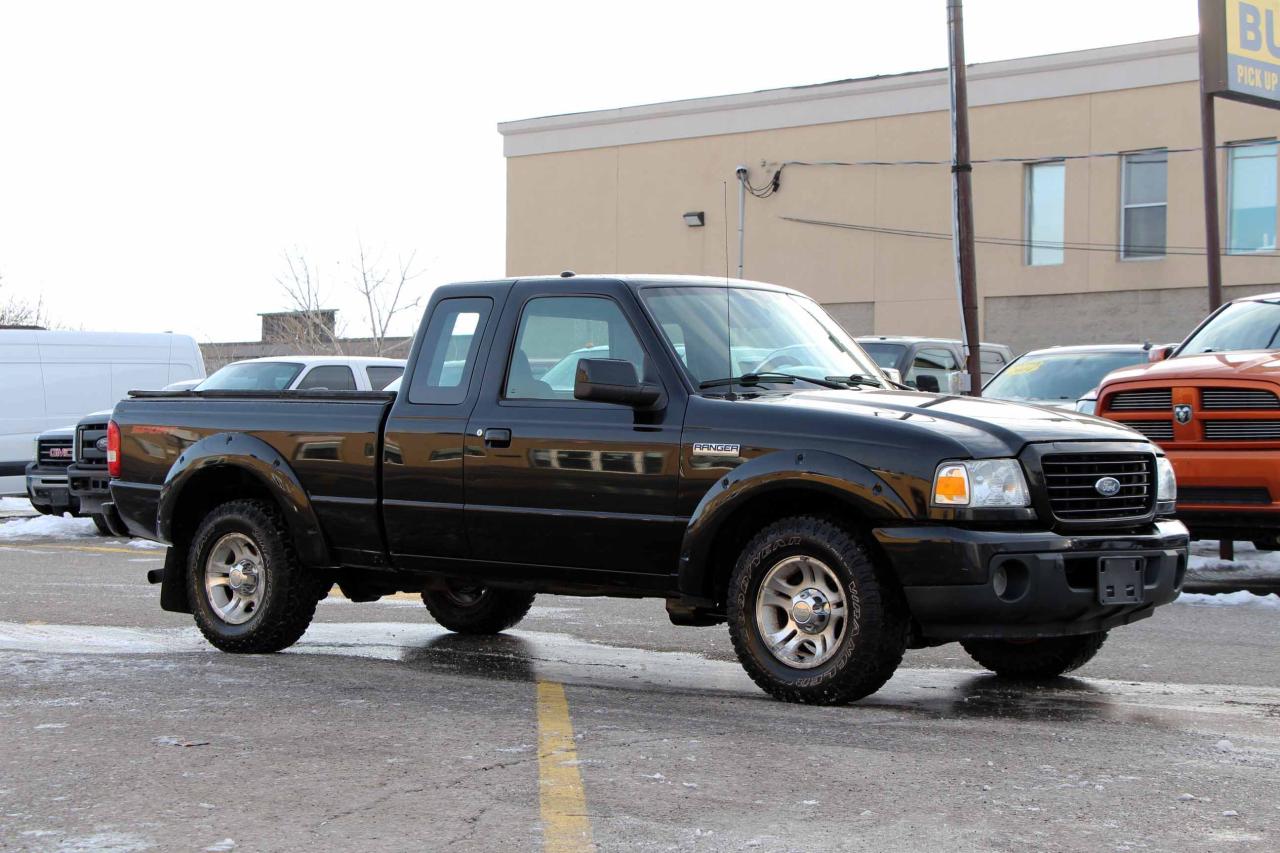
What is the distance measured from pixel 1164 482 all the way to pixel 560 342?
2.85 m

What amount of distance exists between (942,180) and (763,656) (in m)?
29.6

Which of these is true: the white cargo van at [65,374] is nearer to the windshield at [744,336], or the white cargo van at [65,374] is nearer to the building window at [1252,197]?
the windshield at [744,336]

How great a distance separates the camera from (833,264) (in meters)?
37.6

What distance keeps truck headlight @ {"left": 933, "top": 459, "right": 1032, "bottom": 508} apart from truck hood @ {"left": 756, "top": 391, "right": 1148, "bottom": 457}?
56mm

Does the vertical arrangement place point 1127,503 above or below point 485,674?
above

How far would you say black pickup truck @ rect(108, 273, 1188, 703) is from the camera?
22.6 ft

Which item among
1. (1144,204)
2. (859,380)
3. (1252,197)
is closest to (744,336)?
(859,380)

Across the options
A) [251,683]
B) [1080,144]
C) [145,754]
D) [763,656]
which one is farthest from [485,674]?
[1080,144]

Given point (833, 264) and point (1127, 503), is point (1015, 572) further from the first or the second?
point (833, 264)

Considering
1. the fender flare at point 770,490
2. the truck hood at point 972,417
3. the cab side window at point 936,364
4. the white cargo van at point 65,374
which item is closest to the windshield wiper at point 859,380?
the truck hood at point 972,417

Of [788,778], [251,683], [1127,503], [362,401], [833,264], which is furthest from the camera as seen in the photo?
[833,264]

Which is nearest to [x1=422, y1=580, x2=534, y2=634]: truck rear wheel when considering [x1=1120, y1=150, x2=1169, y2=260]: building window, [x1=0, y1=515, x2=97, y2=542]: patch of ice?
[x1=0, y1=515, x2=97, y2=542]: patch of ice

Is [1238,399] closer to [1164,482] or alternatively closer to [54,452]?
[1164,482]

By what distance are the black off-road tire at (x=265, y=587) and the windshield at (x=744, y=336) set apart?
255 cm
